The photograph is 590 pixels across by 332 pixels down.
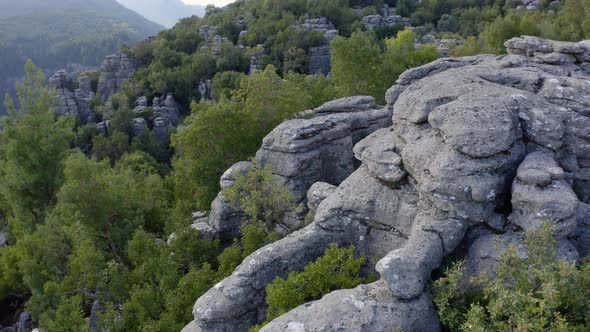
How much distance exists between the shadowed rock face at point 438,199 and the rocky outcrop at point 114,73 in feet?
285

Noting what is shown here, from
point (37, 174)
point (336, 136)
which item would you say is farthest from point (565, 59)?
point (37, 174)

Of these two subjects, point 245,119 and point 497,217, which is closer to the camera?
point 497,217

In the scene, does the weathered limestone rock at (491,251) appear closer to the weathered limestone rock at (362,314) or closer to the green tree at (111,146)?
the weathered limestone rock at (362,314)

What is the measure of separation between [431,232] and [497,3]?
102m

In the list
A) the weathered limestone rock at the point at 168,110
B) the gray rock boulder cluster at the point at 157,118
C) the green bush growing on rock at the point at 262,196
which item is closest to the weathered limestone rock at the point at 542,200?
the green bush growing on rock at the point at 262,196

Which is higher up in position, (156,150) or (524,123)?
(524,123)

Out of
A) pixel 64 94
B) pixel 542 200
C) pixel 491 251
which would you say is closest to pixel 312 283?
pixel 491 251

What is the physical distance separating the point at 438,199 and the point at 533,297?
4626 millimetres

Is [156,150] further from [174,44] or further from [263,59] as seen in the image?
[174,44]

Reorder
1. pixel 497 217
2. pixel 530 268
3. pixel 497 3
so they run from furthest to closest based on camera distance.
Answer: pixel 497 3
pixel 497 217
pixel 530 268

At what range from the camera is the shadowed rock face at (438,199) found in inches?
509

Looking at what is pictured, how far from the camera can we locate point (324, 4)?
348 ft

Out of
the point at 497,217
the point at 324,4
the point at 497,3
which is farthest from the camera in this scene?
the point at 324,4

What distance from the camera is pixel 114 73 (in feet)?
317
